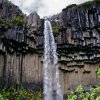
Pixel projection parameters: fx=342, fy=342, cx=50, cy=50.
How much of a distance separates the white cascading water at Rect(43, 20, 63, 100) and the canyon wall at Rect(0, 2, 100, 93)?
1.57ft

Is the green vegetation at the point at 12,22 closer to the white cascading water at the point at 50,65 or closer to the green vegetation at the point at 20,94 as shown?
the white cascading water at the point at 50,65

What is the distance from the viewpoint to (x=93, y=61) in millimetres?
32656

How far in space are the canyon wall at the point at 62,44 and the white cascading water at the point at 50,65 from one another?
479 mm

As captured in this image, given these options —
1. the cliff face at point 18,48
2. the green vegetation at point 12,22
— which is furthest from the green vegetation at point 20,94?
the green vegetation at point 12,22

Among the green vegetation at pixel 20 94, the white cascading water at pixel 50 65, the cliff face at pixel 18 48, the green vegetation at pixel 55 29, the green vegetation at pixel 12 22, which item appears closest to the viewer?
the green vegetation at pixel 20 94

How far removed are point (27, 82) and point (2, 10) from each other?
6952mm

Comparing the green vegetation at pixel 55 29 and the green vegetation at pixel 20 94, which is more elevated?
the green vegetation at pixel 55 29

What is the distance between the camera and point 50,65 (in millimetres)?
33031

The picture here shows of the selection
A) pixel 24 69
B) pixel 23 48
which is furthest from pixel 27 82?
pixel 23 48

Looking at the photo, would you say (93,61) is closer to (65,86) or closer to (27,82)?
(65,86)

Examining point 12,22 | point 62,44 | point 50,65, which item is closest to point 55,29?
point 62,44

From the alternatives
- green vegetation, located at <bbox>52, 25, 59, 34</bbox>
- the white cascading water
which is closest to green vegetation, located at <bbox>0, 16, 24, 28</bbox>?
the white cascading water

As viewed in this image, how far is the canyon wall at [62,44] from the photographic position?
3056 centimetres

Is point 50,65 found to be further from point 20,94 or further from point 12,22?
point 12,22
